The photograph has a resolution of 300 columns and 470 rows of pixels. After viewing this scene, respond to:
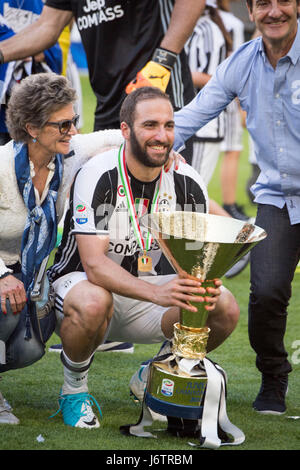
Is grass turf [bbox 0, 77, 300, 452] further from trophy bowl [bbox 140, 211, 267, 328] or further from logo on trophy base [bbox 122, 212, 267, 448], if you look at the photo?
trophy bowl [bbox 140, 211, 267, 328]

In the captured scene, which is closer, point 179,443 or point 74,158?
point 179,443

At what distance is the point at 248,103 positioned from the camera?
4301 mm

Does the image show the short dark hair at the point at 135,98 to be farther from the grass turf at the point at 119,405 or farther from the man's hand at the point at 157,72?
the grass turf at the point at 119,405

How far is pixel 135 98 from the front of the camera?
4102mm

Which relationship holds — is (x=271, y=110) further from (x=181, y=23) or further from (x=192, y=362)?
(x=192, y=362)

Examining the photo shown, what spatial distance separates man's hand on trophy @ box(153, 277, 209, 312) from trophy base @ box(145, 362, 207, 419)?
0.87 feet

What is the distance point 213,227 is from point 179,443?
0.87 metres

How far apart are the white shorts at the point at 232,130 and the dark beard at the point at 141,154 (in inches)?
172

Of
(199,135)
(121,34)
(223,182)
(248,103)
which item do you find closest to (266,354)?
(248,103)

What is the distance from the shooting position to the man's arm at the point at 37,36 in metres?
5.13

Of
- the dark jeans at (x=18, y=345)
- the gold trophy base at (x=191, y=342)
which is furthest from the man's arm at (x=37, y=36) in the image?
the gold trophy base at (x=191, y=342)

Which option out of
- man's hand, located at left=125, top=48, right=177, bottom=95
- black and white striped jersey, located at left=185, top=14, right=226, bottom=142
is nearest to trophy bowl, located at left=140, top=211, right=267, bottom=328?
man's hand, located at left=125, top=48, right=177, bottom=95

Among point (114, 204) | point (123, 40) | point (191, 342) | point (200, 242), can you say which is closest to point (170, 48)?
point (123, 40)
